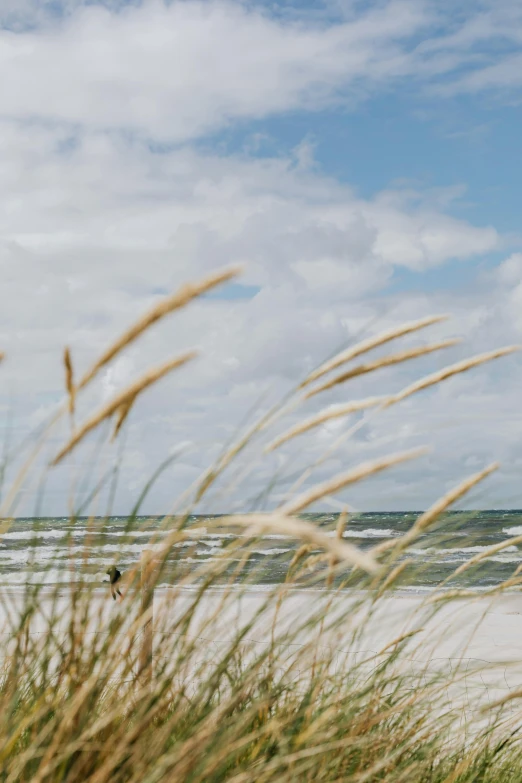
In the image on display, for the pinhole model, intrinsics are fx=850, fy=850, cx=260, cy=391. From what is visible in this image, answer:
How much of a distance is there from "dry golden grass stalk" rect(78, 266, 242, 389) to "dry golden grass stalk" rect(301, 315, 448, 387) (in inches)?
13.1

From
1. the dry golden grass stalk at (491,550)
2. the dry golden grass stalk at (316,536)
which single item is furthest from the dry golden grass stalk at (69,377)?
the dry golden grass stalk at (491,550)

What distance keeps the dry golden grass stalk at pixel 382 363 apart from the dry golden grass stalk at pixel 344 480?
288mm

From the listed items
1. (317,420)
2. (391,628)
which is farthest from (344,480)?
(391,628)

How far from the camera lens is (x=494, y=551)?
228cm

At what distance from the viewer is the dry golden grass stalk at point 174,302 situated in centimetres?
144

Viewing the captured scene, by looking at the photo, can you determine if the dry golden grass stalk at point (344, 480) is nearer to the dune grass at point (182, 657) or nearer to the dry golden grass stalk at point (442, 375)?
the dune grass at point (182, 657)

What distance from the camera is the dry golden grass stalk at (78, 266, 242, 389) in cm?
144

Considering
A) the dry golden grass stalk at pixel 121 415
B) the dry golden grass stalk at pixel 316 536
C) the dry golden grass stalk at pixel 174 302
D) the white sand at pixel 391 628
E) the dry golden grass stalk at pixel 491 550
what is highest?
the dry golden grass stalk at pixel 174 302

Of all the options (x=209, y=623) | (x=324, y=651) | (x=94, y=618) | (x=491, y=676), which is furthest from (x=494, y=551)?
(x=491, y=676)

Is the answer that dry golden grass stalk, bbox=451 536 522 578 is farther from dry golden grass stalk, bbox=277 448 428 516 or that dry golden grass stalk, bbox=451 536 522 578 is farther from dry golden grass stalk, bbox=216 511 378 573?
dry golden grass stalk, bbox=216 511 378 573

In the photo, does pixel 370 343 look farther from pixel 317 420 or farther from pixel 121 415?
pixel 121 415

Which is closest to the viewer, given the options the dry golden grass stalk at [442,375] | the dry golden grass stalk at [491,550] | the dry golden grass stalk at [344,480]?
the dry golden grass stalk at [344,480]

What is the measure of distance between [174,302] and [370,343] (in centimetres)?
49

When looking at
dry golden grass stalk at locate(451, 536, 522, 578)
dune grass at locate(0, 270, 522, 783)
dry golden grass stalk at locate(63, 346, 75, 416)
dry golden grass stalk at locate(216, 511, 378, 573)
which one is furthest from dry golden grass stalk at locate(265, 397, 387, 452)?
dry golden grass stalk at locate(451, 536, 522, 578)
